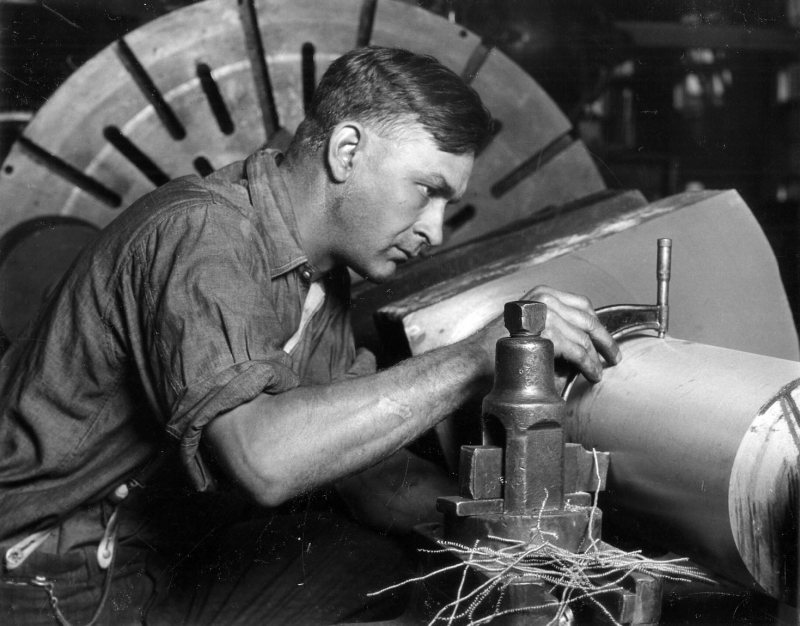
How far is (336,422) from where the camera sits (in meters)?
1.21

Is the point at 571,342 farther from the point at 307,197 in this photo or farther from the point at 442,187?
the point at 307,197

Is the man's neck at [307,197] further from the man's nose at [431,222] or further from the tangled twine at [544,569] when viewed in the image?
the tangled twine at [544,569]

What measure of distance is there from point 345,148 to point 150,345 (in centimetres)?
51

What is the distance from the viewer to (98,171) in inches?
85.0

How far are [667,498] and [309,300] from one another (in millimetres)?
836

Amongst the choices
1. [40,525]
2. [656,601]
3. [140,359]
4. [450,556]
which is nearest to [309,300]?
[140,359]

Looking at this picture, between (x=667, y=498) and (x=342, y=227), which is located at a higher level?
(x=342, y=227)

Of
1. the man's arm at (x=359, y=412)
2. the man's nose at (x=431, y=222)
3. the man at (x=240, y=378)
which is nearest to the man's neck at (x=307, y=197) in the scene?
the man at (x=240, y=378)

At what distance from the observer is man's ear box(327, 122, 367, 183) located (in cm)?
154

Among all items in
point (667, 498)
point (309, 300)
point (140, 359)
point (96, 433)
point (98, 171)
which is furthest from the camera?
point (98, 171)

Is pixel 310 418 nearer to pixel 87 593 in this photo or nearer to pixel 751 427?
pixel 751 427

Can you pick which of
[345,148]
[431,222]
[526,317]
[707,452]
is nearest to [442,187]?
[431,222]

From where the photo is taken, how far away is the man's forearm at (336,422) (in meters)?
1.18

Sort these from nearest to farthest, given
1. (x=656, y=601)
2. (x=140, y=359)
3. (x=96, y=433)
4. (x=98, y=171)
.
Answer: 1. (x=656, y=601)
2. (x=140, y=359)
3. (x=96, y=433)
4. (x=98, y=171)
